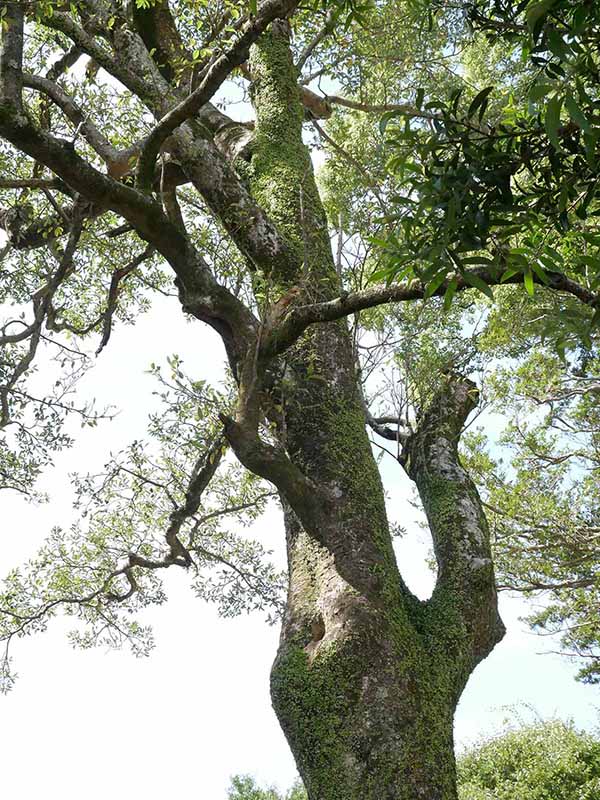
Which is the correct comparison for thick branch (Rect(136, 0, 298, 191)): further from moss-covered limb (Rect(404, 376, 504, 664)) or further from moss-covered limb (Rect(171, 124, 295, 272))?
moss-covered limb (Rect(404, 376, 504, 664))

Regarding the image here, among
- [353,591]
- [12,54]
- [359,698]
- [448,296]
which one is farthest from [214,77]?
[359,698]

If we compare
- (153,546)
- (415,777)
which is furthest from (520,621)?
(415,777)

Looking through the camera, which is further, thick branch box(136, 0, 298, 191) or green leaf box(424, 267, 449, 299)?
thick branch box(136, 0, 298, 191)

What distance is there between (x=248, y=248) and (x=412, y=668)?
2.74 meters

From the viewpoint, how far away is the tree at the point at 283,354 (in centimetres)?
407

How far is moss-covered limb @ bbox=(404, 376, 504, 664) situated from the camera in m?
4.75

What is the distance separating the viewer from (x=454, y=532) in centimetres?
515

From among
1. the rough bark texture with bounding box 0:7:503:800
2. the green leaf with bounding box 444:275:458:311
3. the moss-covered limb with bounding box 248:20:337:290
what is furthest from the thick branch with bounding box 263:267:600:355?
the green leaf with bounding box 444:275:458:311

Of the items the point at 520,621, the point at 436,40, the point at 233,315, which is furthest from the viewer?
the point at 520,621

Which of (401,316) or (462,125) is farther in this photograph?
(401,316)

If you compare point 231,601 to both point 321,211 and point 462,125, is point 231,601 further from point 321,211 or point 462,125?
point 462,125

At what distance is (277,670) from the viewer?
14.2 ft

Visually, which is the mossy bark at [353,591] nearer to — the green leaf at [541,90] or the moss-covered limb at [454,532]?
the moss-covered limb at [454,532]

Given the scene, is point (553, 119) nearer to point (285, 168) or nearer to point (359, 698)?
point (359, 698)
